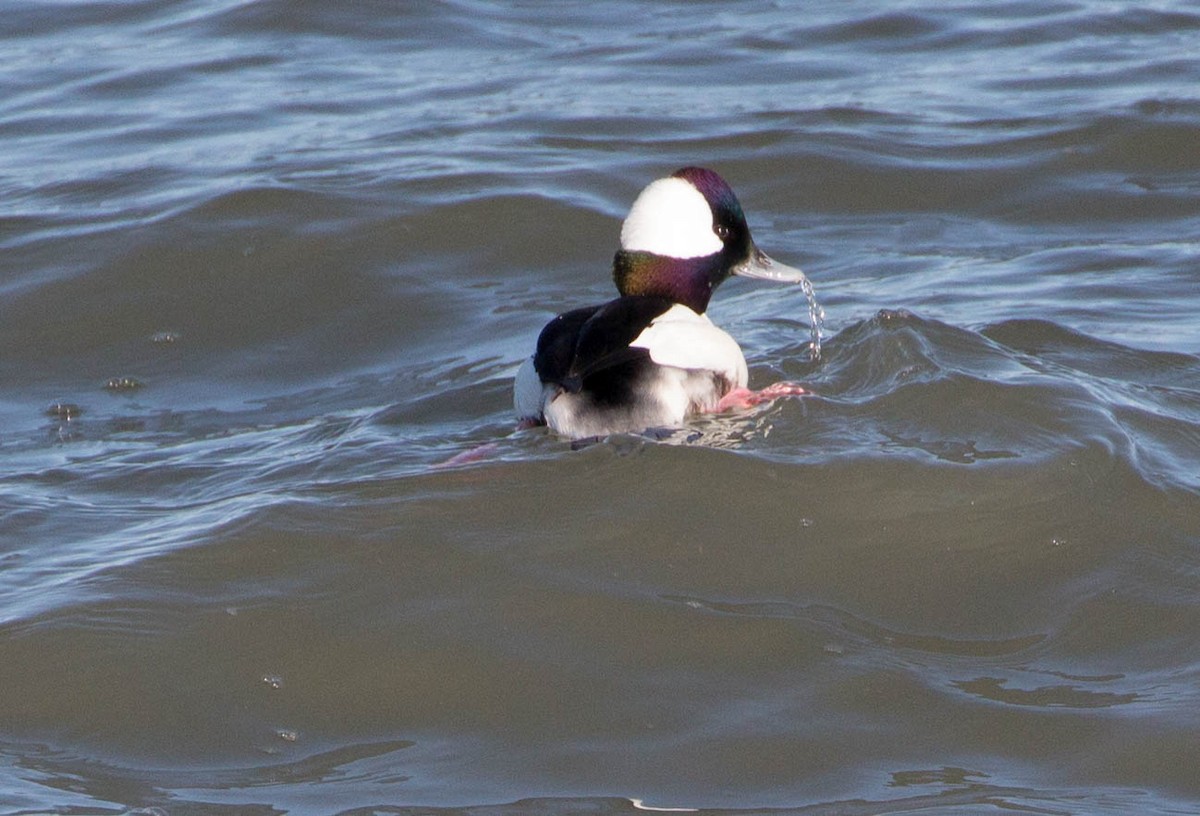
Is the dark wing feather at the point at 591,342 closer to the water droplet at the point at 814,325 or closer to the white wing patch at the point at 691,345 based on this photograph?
the white wing patch at the point at 691,345

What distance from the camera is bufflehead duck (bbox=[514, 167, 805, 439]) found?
216 inches

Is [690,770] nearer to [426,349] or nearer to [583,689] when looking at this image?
[583,689]

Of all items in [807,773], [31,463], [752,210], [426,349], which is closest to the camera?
[807,773]

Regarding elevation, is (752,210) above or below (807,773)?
above

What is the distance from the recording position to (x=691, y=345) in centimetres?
573

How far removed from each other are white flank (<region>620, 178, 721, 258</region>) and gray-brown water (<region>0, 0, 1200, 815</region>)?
621 mm

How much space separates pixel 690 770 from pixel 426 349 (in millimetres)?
3762

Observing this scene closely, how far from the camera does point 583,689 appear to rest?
4.26m

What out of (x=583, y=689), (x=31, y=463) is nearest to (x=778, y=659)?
(x=583, y=689)

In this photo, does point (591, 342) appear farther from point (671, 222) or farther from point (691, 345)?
point (671, 222)

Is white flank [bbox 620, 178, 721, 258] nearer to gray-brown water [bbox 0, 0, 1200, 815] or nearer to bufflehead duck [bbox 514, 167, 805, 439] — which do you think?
bufflehead duck [bbox 514, 167, 805, 439]

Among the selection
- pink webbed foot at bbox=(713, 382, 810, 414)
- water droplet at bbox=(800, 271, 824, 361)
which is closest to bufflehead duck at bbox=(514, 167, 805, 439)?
pink webbed foot at bbox=(713, 382, 810, 414)

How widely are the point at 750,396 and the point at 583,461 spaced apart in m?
0.73

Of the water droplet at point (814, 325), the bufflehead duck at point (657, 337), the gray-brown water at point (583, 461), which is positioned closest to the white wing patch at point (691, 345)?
the bufflehead duck at point (657, 337)
